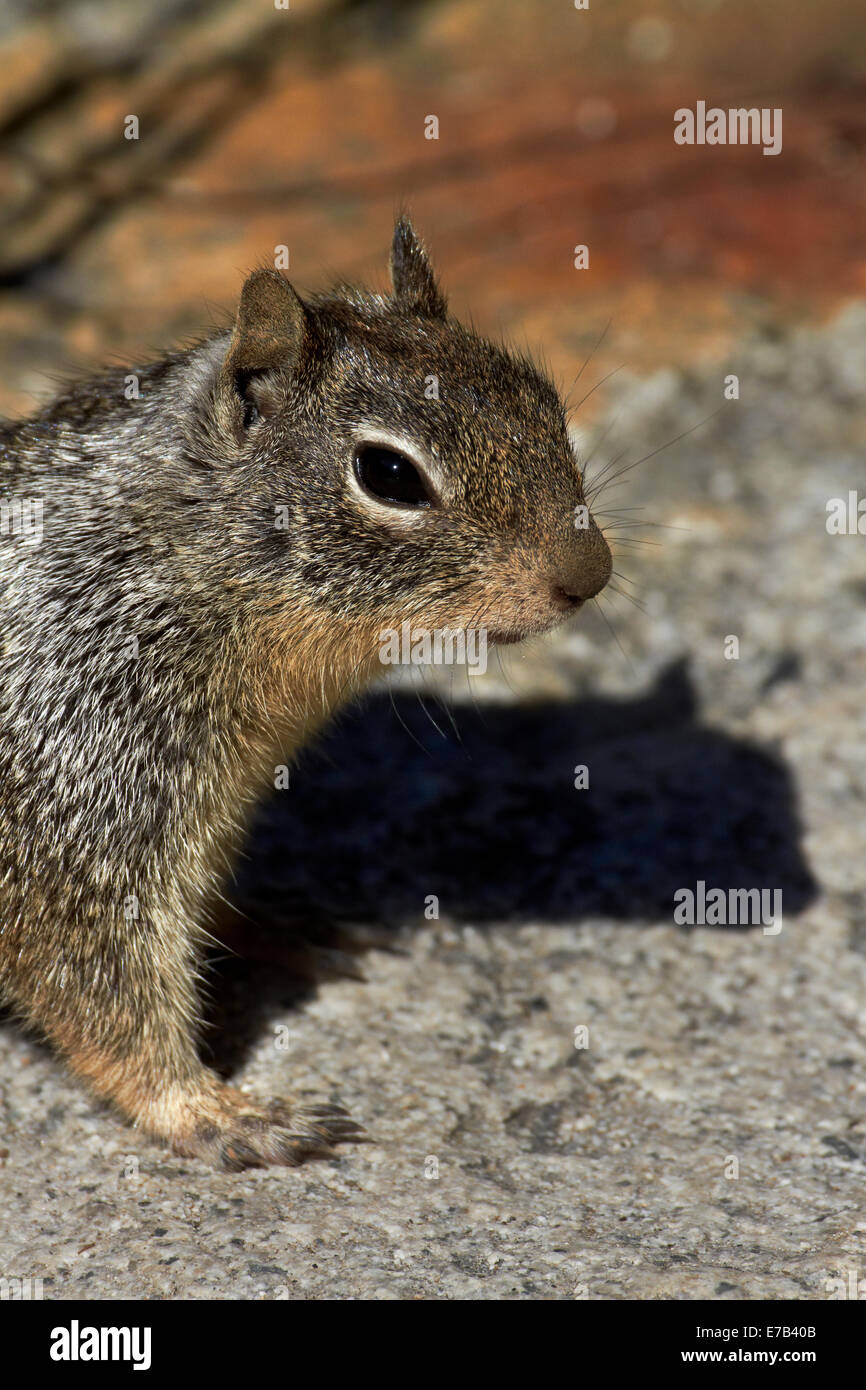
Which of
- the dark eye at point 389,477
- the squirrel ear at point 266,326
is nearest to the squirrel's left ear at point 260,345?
the squirrel ear at point 266,326

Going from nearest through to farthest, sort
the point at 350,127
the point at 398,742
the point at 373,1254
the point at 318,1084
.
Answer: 1. the point at 373,1254
2. the point at 318,1084
3. the point at 398,742
4. the point at 350,127

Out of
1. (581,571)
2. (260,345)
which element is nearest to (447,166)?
(260,345)

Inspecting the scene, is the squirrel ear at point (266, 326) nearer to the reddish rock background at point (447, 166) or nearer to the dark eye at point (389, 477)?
the dark eye at point (389, 477)

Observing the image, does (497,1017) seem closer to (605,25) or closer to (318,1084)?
(318,1084)

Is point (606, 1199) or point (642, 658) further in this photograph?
point (642, 658)

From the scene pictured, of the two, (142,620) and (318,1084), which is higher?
(142,620)

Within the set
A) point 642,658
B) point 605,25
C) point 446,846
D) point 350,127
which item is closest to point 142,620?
point 446,846
